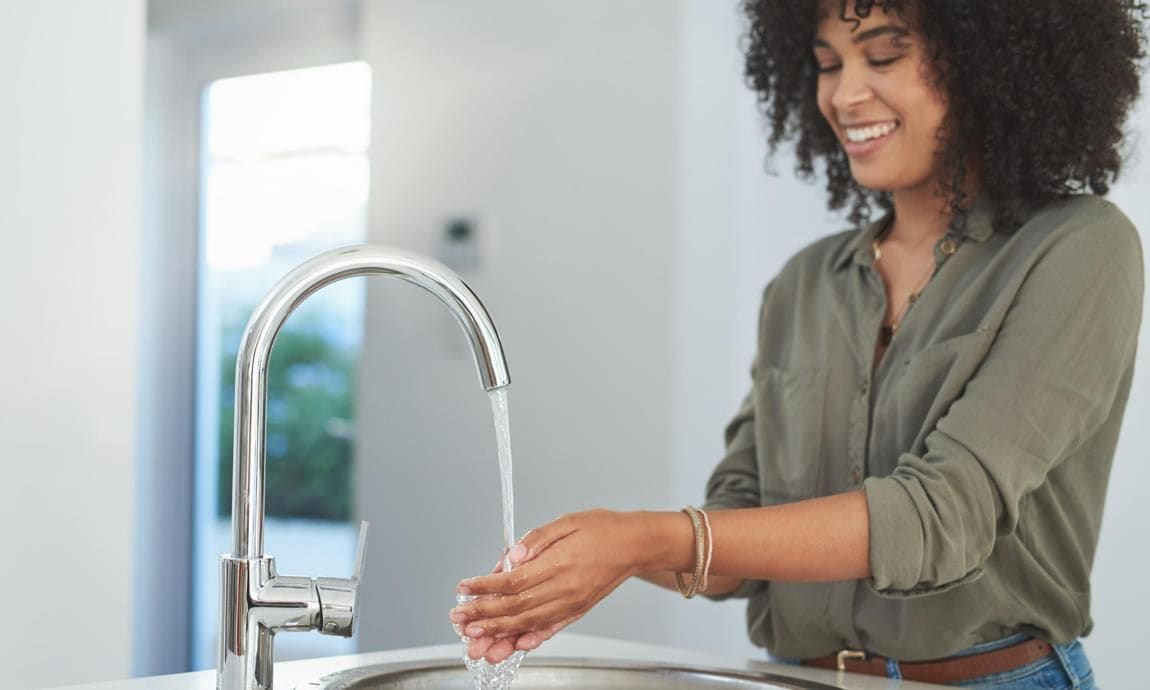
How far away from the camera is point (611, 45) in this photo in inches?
111

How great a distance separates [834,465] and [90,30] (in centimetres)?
108

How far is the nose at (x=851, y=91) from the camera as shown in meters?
1.39

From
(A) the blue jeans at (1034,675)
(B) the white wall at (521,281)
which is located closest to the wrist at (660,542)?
(A) the blue jeans at (1034,675)

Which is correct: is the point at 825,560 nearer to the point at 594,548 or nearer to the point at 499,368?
the point at 594,548

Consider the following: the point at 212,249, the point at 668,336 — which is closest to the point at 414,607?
the point at 668,336

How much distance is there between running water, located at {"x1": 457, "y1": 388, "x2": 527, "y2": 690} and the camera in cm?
93

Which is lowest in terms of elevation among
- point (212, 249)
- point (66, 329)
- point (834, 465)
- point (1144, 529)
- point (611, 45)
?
point (1144, 529)

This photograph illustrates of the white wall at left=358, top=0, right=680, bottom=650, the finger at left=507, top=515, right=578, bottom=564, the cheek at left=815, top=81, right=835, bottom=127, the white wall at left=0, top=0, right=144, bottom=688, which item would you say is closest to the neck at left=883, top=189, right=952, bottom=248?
the cheek at left=815, top=81, right=835, bottom=127

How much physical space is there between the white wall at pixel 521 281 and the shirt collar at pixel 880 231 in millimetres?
1220

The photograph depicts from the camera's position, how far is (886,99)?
1.39 m

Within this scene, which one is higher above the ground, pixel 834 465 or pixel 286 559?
pixel 834 465

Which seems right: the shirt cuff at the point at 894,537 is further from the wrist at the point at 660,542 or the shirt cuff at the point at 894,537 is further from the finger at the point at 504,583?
the finger at the point at 504,583

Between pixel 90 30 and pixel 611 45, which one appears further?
pixel 611 45

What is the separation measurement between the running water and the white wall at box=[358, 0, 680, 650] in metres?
1.68
